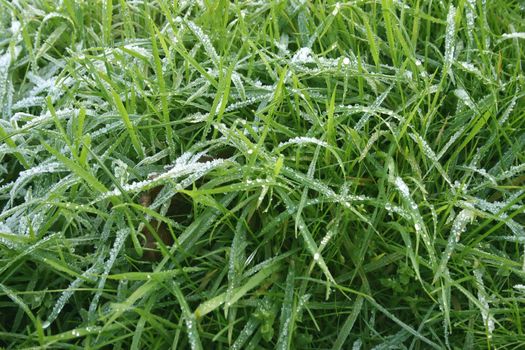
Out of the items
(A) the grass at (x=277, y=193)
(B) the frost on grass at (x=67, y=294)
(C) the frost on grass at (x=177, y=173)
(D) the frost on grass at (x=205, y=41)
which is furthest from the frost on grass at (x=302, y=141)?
(B) the frost on grass at (x=67, y=294)

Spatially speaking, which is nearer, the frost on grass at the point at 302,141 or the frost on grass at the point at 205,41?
the frost on grass at the point at 302,141

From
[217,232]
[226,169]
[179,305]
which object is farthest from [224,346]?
[226,169]

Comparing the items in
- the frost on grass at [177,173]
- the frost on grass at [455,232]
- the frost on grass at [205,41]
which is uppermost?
the frost on grass at [205,41]

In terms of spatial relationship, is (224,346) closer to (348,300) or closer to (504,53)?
(348,300)

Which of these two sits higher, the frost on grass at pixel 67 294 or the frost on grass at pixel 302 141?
the frost on grass at pixel 302 141

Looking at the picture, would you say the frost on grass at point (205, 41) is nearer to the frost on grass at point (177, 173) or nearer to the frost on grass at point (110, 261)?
the frost on grass at point (177, 173)

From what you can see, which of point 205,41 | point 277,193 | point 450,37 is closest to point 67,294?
point 277,193

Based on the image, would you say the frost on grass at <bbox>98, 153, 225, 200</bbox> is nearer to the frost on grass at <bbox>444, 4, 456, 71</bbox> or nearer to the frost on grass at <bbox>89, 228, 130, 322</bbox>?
the frost on grass at <bbox>89, 228, 130, 322</bbox>

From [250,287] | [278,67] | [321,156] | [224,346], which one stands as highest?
[278,67]
